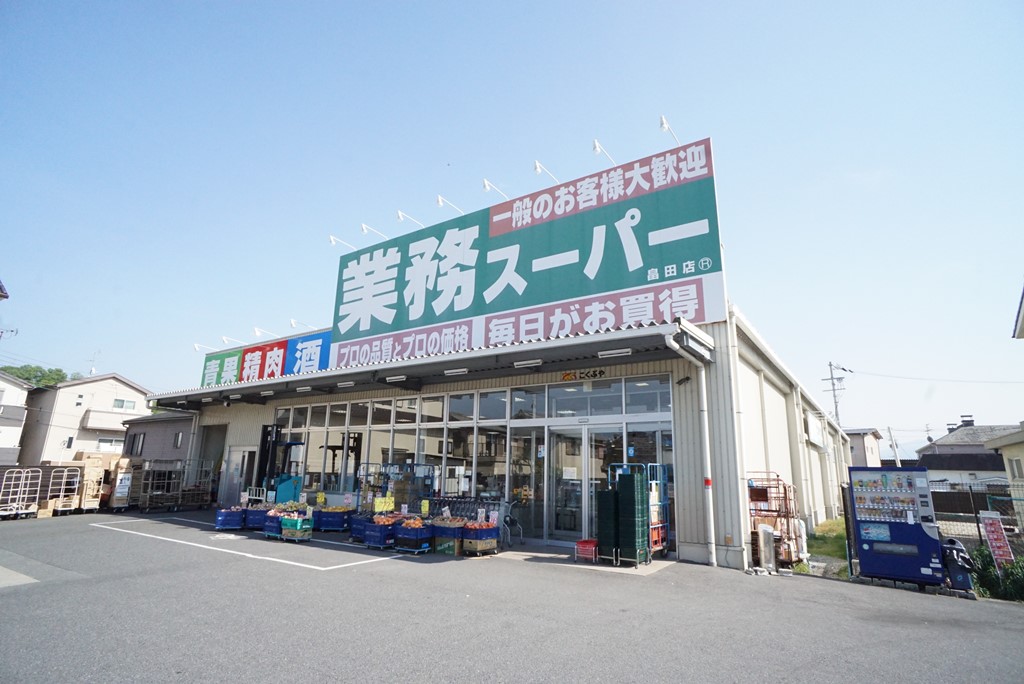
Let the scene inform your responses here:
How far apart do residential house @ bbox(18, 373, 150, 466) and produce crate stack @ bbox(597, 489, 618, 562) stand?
30.5 metres

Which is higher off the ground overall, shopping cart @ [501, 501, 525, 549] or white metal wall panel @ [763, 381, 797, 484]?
white metal wall panel @ [763, 381, 797, 484]

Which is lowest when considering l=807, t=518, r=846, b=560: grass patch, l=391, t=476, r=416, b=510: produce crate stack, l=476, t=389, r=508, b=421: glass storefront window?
l=807, t=518, r=846, b=560: grass patch

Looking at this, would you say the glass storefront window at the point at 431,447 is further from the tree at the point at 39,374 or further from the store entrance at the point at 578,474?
the tree at the point at 39,374

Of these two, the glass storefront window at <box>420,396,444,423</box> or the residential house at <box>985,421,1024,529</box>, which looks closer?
the glass storefront window at <box>420,396,444,423</box>

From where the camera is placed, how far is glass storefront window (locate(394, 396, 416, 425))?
45.9 ft

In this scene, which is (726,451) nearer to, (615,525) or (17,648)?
(615,525)

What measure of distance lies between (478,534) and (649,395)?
169 inches

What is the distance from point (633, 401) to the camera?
10.4 m

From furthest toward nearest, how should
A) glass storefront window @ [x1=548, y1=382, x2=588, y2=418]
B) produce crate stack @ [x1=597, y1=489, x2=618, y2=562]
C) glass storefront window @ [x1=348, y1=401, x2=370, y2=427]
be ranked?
glass storefront window @ [x1=348, y1=401, x2=370, y2=427]
glass storefront window @ [x1=548, y1=382, x2=588, y2=418]
produce crate stack @ [x1=597, y1=489, x2=618, y2=562]

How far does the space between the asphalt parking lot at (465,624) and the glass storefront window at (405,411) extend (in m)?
5.49

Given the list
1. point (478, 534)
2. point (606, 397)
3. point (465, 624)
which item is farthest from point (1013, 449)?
point (465, 624)

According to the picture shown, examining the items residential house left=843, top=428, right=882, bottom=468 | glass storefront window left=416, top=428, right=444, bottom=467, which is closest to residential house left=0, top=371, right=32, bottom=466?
glass storefront window left=416, top=428, right=444, bottom=467

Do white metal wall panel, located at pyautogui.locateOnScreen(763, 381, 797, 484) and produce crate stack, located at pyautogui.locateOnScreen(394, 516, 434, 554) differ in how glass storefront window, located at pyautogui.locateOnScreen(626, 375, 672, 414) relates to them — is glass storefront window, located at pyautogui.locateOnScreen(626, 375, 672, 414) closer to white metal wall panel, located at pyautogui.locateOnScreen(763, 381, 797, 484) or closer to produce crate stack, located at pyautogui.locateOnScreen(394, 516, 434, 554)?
white metal wall panel, located at pyautogui.locateOnScreen(763, 381, 797, 484)

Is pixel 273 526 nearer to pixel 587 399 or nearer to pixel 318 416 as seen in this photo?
pixel 318 416
